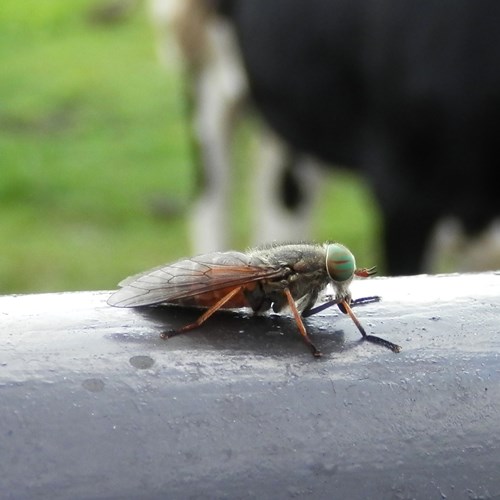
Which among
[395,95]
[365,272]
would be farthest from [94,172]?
[365,272]

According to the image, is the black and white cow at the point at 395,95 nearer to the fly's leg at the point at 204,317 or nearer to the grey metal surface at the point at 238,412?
the fly's leg at the point at 204,317

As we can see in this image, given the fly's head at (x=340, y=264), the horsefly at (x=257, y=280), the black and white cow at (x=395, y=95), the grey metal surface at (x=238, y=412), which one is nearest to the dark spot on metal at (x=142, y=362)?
the grey metal surface at (x=238, y=412)

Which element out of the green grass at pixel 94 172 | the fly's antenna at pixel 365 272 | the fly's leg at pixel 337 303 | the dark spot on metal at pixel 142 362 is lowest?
the green grass at pixel 94 172

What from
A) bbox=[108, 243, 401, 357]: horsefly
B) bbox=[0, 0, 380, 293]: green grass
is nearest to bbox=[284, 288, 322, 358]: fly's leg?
bbox=[108, 243, 401, 357]: horsefly

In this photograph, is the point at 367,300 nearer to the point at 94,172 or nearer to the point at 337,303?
the point at 337,303

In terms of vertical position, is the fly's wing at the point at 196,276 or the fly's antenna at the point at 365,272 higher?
the fly's wing at the point at 196,276
